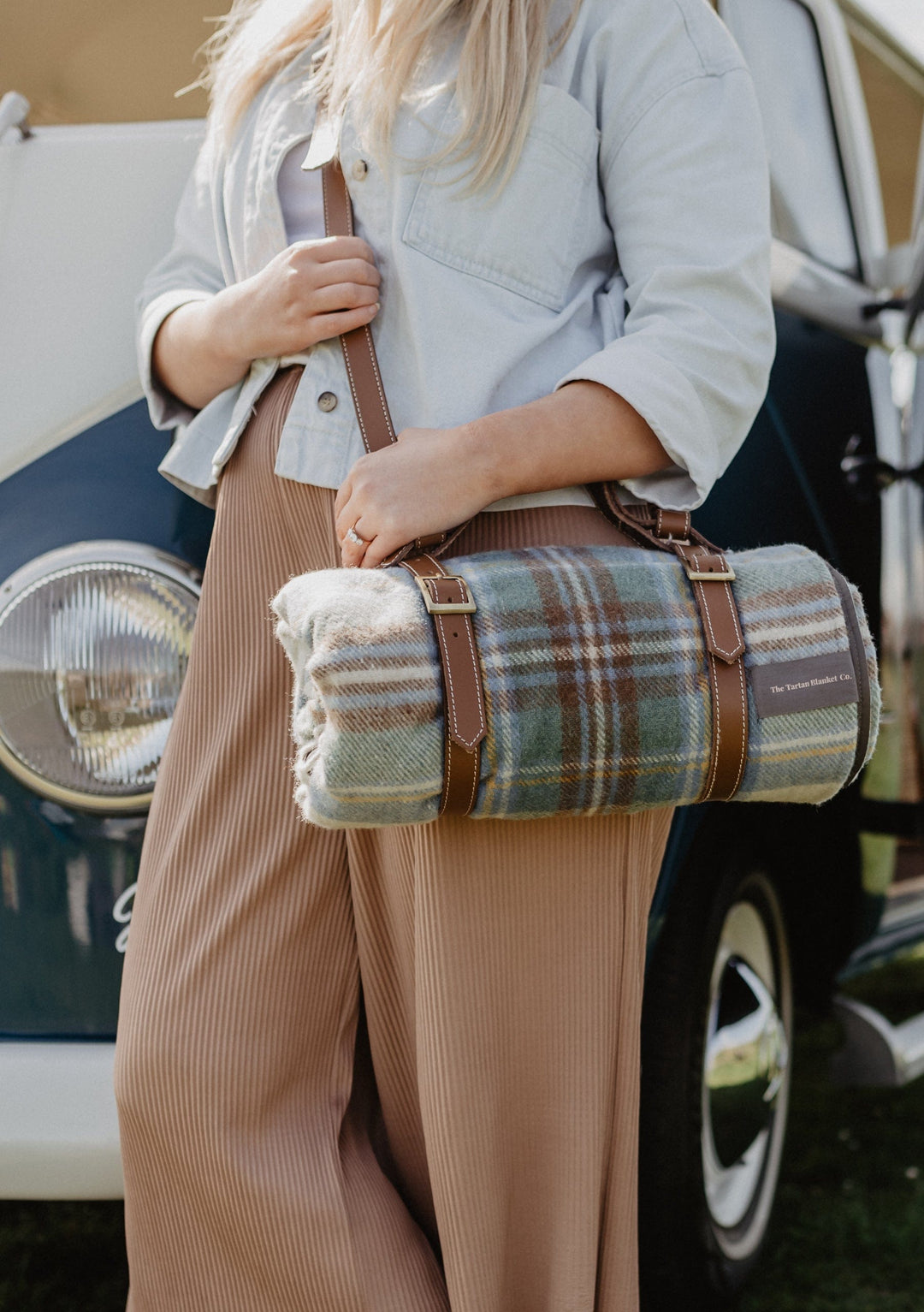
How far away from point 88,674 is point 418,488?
48 centimetres

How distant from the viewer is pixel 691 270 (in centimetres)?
100

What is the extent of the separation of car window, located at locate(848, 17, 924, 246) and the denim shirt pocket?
1.94 m

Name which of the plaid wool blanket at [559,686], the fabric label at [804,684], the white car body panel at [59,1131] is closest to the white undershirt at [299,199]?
the plaid wool blanket at [559,686]

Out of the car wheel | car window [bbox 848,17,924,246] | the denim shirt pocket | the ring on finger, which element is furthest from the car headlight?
car window [bbox 848,17,924,246]

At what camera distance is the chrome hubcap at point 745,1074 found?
1.67 meters

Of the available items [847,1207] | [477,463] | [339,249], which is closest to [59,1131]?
[477,463]

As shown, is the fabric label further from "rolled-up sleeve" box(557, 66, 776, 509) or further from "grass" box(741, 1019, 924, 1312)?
"grass" box(741, 1019, 924, 1312)

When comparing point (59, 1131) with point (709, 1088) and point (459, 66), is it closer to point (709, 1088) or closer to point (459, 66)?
point (709, 1088)

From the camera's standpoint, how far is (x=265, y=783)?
1.12 metres

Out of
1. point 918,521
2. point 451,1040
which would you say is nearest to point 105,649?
point 451,1040

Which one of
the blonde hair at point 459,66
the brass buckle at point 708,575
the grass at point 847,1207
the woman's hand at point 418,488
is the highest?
the blonde hair at point 459,66

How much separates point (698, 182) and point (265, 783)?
64 cm

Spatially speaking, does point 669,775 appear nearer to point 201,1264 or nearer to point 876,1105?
point 201,1264

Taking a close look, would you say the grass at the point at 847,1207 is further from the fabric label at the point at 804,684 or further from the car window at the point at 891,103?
the car window at the point at 891,103
